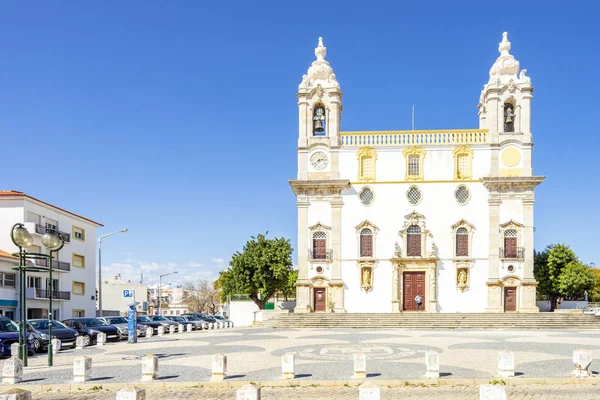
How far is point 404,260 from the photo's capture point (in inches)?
1620

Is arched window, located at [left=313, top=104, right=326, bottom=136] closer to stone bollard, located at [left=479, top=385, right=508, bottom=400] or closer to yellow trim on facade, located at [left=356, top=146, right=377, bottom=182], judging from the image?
yellow trim on facade, located at [left=356, top=146, right=377, bottom=182]

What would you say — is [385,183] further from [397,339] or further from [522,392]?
[522,392]

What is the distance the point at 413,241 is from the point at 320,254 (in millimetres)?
6752

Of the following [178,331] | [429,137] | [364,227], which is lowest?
[178,331]

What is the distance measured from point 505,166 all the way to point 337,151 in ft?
39.7

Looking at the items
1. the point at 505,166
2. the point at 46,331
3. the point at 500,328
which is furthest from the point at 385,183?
the point at 46,331

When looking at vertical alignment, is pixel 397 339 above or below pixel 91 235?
below

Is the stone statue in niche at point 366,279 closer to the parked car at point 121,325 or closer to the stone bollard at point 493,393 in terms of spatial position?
the parked car at point 121,325

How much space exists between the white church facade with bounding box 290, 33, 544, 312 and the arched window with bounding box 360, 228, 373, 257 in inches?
2.8

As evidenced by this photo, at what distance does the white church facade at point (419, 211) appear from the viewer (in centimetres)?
4069

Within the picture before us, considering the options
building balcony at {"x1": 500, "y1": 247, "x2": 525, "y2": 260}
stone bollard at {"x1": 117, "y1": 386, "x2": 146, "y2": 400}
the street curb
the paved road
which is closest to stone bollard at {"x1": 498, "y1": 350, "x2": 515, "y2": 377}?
the street curb

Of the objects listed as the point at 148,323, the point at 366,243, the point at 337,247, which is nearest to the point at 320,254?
the point at 337,247

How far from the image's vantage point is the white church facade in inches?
1602

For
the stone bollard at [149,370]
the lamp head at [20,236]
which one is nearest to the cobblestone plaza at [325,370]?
the stone bollard at [149,370]
